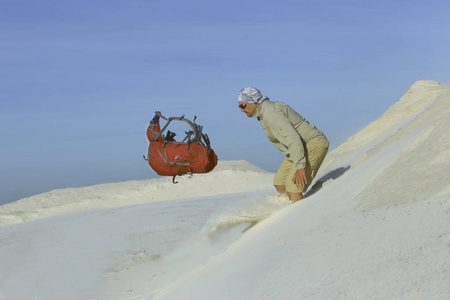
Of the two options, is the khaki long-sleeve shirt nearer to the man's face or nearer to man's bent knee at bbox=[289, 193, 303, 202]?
the man's face

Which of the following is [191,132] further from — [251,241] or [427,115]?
[427,115]

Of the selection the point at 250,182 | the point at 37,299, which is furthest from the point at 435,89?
the point at 37,299

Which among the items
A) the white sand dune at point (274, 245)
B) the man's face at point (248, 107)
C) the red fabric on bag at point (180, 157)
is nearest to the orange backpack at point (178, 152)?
the red fabric on bag at point (180, 157)

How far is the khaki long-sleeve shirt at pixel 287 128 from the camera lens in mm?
5703

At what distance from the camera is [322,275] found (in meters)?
3.51

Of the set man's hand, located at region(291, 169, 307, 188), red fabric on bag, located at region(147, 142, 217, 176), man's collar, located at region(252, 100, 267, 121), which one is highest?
man's collar, located at region(252, 100, 267, 121)

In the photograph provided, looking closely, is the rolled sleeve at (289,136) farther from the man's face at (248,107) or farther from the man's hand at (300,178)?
the man's face at (248,107)

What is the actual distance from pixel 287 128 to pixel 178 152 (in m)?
1.25

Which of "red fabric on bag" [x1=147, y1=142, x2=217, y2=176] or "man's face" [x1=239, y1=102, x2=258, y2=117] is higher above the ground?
"man's face" [x1=239, y1=102, x2=258, y2=117]

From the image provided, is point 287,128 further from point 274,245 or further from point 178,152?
point 274,245

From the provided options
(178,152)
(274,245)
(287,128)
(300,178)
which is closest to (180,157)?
(178,152)

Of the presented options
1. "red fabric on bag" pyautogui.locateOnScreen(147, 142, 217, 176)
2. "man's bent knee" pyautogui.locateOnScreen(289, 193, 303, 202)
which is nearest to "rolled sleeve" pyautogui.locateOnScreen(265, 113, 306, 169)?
"man's bent knee" pyautogui.locateOnScreen(289, 193, 303, 202)

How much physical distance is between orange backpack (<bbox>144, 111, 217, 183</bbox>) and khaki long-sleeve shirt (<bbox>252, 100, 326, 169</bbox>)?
69cm

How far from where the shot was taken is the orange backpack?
5906 mm
